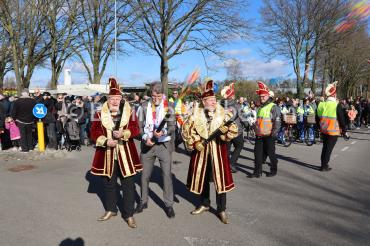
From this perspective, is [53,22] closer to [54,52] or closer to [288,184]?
[54,52]

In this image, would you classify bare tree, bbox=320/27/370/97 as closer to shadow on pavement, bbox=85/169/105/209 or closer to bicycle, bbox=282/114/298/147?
bicycle, bbox=282/114/298/147

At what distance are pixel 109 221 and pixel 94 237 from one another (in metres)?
0.56

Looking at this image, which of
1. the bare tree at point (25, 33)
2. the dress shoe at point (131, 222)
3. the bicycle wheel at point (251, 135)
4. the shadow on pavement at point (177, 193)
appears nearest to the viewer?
the dress shoe at point (131, 222)

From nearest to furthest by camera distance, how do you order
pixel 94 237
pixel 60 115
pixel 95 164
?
1. pixel 94 237
2. pixel 95 164
3. pixel 60 115

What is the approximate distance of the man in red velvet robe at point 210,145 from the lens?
199 inches

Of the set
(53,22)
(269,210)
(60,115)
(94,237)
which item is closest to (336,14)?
(53,22)

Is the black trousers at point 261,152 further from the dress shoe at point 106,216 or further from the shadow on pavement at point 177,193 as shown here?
the dress shoe at point 106,216

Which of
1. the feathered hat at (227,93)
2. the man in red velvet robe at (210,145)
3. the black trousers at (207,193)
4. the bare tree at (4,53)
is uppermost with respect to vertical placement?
the bare tree at (4,53)

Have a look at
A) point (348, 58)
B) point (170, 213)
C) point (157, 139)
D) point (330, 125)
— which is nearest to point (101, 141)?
point (157, 139)

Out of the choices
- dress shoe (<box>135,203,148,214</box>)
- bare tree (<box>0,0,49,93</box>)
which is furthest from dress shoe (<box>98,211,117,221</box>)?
bare tree (<box>0,0,49,93</box>)

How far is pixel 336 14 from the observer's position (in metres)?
27.2

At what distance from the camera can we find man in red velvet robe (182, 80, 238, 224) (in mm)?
5043

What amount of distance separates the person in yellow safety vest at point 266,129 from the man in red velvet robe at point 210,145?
295 cm

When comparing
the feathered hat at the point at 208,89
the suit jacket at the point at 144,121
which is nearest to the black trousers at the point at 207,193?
the suit jacket at the point at 144,121
